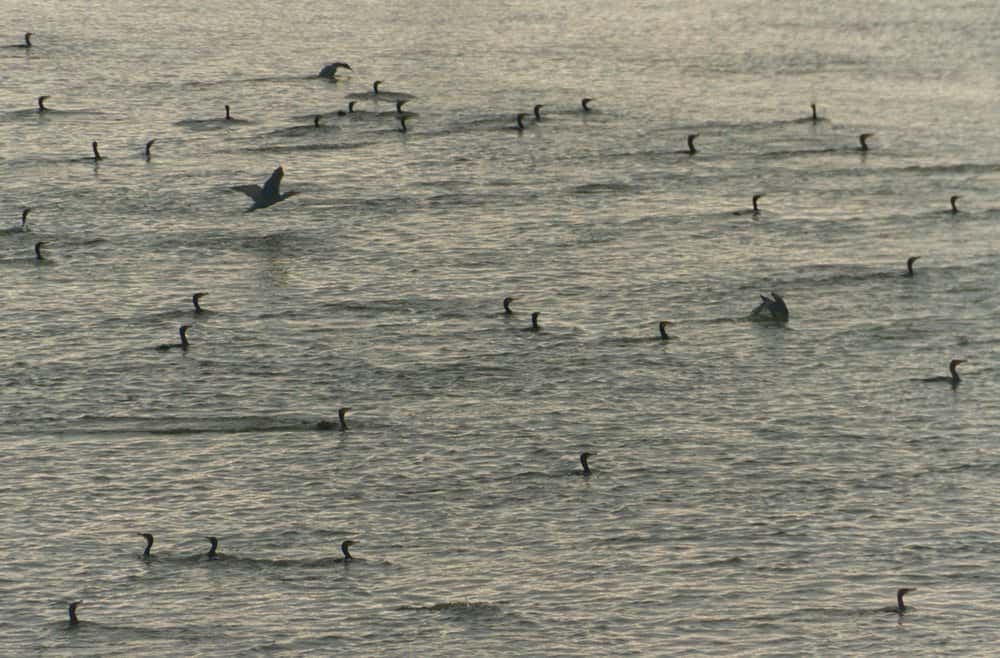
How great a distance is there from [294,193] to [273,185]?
1104 millimetres

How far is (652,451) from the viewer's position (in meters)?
68.0

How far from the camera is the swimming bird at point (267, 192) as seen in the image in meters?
90.8

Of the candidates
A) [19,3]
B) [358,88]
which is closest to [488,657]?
[358,88]

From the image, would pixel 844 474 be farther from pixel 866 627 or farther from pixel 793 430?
pixel 866 627

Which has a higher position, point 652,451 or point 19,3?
point 19,3

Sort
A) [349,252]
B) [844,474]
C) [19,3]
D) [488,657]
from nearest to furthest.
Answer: [488,657]
[844,474]
[349,252]
[19,3]

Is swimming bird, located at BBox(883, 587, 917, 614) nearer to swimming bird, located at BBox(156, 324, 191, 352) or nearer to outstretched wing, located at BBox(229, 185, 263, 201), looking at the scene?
swimming bird, located at BBox(156, 324, 191, 352)

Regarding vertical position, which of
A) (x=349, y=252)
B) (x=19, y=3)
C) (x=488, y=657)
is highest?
(x=19, y=3)

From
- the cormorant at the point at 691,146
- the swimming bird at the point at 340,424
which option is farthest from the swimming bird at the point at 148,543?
the cormorant at the point at 691,146

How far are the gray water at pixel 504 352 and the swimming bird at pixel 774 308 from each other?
99 centimetres

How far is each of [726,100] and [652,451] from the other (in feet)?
159

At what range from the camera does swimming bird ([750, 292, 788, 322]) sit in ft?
261

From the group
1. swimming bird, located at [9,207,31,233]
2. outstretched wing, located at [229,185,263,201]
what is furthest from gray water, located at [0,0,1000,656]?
outstretched wing, located at [229,185,263,201]

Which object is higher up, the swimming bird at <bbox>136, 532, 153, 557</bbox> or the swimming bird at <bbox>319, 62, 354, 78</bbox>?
the swimming bird at <bbox>319, 62, 354, 78</bbox>
